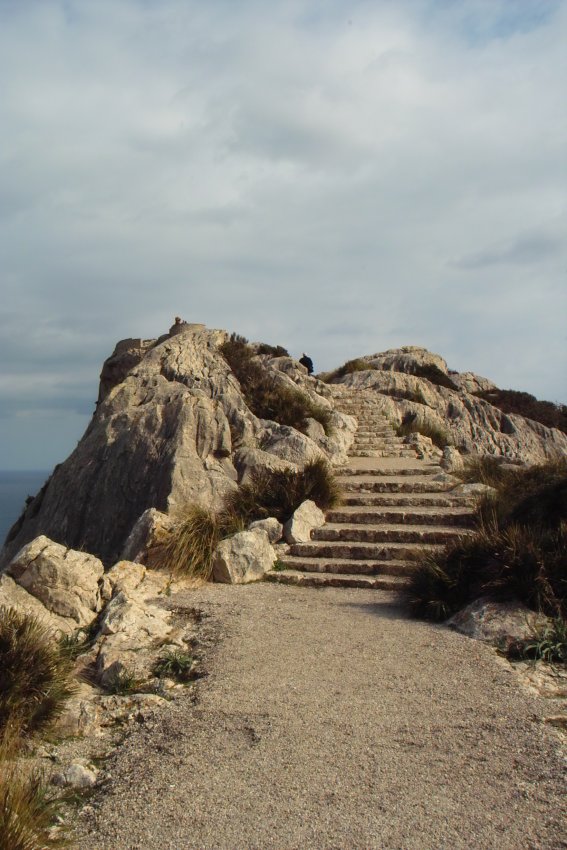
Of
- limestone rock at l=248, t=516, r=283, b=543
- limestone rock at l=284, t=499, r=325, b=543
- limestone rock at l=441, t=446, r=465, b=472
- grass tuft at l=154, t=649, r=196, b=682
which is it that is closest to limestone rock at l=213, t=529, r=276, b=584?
limestone rock at l=248, t=516, r=283, b=543

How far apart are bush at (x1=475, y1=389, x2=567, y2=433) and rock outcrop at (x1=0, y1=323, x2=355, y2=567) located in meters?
16.6

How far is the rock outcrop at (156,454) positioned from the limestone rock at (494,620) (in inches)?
208

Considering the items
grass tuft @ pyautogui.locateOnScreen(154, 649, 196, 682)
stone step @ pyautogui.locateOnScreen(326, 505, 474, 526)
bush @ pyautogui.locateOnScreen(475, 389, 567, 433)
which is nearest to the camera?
grass tuft @ pyautogui.locateOnScreen(154, 649, 196, 682)

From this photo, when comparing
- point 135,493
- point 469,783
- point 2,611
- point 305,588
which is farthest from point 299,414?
point 469,783

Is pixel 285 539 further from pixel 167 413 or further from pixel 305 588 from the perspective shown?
pixel 167 413

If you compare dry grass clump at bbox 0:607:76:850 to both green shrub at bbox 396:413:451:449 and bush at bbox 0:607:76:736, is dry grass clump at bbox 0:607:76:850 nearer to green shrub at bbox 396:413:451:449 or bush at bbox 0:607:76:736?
bush at bbox 0:607:76:736

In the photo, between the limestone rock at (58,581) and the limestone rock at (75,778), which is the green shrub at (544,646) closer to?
the limestone rock at (75,778)

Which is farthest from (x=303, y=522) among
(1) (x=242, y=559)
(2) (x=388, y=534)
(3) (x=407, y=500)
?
(3) (x=407, y=500)

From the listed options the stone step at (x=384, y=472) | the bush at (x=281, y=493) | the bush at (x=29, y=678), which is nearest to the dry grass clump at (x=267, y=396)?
the stone step at (x=384, y=472)

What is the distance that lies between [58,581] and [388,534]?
17.0 feet

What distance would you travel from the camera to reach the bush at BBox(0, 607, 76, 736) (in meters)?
5.44

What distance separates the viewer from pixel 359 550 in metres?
10.8

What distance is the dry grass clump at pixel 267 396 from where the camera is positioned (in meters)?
16.3

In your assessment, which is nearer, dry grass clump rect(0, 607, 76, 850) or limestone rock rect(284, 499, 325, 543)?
dry grass clump rect(0, 607, 76, 850)
